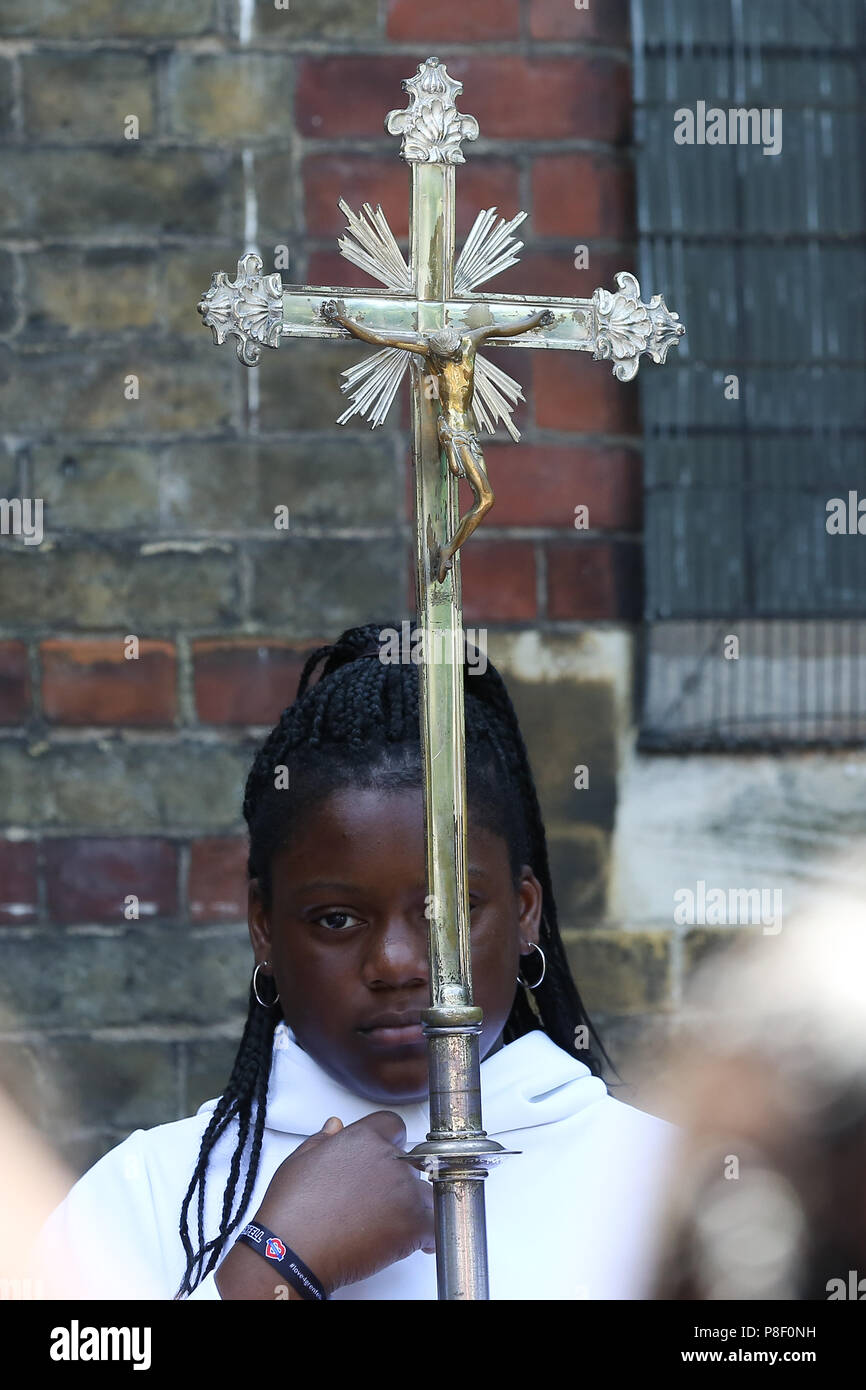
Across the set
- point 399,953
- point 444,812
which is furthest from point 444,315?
point 399,953

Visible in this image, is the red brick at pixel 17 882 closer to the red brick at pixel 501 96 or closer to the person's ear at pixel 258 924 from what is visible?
the person's ear at pixel 258 924

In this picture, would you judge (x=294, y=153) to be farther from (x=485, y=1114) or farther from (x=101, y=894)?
(x=485, y=1114)

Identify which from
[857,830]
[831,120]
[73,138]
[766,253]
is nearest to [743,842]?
[857,830]

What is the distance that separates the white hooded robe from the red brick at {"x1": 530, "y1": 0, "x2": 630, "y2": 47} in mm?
1425

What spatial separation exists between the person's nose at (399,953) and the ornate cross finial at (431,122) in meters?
0.60

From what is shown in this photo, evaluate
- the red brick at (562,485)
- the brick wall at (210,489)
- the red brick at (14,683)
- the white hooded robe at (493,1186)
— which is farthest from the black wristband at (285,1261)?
the red brick at (562,485)

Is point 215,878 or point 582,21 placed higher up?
point 582,21

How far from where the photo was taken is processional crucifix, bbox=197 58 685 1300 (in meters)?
1.28

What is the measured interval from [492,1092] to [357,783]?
1.10 ft

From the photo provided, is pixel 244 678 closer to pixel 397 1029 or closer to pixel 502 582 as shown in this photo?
pixel 502 582

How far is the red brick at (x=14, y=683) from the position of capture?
2486 millimetres

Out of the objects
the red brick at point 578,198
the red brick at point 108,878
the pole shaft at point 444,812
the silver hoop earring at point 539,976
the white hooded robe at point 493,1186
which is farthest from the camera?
the red brick at point 578,198

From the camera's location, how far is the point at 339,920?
1630mm

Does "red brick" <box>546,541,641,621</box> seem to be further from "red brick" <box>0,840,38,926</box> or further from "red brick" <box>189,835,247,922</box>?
"red brick" <box>0,840,38,926</box>
